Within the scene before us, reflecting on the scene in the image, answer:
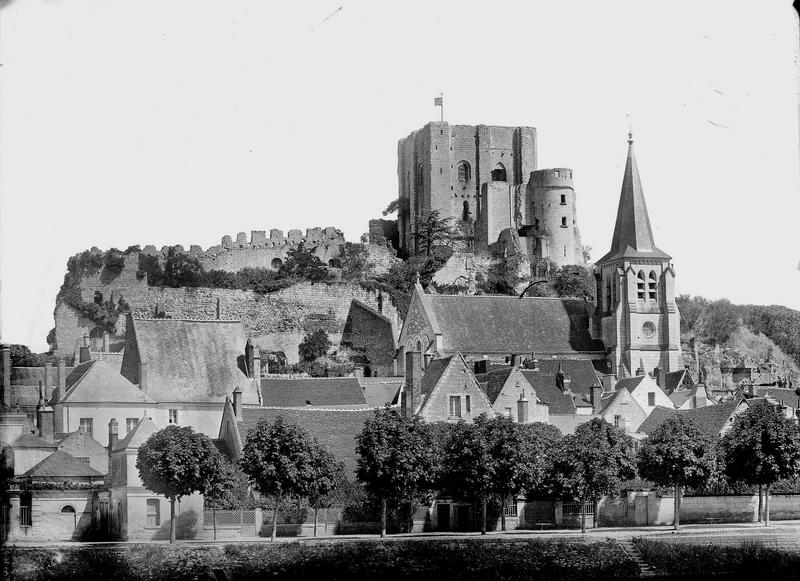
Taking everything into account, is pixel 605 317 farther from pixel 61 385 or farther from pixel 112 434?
pixel 112 434

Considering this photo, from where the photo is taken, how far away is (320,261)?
115125mm

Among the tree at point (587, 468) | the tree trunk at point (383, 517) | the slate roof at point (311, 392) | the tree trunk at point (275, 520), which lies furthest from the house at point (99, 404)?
the tree at point (587, 468)

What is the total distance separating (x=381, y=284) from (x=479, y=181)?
21.2 meters

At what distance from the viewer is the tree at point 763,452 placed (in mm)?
60594

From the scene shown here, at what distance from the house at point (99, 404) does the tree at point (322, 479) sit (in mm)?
15380

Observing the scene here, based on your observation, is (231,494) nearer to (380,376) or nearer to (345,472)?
(345,472)

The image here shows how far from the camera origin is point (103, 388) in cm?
7138

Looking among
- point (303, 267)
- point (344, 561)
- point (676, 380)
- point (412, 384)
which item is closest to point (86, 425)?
point (412, 384)

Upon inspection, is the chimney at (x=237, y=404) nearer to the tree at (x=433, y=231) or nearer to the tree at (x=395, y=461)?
the tree at (x=395, y=461)

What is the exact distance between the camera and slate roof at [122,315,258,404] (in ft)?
242

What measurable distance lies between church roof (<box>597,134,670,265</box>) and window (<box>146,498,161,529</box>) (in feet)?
165

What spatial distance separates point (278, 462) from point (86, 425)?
682 inches

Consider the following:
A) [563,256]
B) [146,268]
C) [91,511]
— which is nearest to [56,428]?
[91,511]

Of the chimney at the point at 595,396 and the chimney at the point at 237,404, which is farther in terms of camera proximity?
the chimney at the point at 595,396
